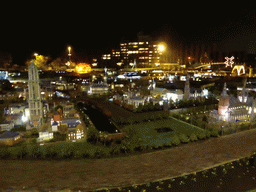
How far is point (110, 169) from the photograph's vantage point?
28.2 ft

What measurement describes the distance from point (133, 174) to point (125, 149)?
200 cm

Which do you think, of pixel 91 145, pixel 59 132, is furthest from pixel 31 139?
pixel 91 145

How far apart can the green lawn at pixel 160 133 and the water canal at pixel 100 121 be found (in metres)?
1.07

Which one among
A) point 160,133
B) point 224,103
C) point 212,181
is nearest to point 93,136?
point 160,133

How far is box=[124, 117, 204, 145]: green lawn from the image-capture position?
39.6ft

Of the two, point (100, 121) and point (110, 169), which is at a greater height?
point (100, 121)

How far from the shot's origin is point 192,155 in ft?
32.6

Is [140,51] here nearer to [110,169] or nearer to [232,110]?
[232,110]

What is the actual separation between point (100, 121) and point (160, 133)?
4.56 metres

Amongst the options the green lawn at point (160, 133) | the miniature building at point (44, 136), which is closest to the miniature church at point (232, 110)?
the green lawn at point (160, 133)

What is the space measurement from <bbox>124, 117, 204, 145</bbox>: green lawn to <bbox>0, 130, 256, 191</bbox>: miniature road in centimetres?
166

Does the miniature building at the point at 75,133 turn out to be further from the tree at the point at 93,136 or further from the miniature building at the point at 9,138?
the miniature building at the point at 9,138

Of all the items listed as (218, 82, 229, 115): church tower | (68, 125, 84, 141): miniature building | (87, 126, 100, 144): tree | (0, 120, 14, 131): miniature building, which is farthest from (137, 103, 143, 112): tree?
(0, 120, 14, 131): miniature building

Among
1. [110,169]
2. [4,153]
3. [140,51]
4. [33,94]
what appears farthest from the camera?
[140,51]
